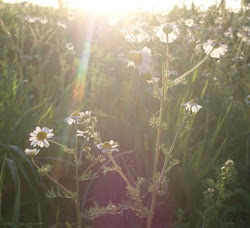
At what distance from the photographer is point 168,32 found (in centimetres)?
145

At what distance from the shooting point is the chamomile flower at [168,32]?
1443 millimetres

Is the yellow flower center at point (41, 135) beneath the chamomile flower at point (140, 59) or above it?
beneath

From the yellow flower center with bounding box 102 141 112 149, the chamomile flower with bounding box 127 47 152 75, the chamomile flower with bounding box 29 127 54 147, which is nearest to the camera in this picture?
the chamomile flower with bounding box 127 47 152 75

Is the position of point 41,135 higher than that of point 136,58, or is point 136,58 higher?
point 136,58

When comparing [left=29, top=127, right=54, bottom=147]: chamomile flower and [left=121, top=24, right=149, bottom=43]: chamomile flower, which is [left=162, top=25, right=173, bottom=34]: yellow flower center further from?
[left=29, top=127, right=54, bottom=147]: chamomile flower

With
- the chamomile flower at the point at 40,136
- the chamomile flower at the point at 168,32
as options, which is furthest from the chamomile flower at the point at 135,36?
the chamomile flower at the point at 40,136

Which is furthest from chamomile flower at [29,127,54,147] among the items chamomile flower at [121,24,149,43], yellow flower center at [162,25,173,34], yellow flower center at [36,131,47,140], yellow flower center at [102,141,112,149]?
yellow flower center at [162,25,173,34]

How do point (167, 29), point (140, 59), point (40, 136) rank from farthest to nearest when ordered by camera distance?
point (40, 136) → point (167, 29) → point (140, 59)

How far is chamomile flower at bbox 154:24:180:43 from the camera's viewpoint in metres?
1.44

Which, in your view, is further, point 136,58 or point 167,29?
point 167,29

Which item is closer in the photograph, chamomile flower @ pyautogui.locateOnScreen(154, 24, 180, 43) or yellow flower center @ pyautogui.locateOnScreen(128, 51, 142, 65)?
yellow flower center @ pyautogui.locateOnScreen(128, 51, 142, 65)

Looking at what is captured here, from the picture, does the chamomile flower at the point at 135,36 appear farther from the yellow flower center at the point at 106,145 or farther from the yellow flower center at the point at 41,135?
the yellow flower center at the point at 41,135

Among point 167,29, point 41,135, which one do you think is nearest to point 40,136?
point 41,135

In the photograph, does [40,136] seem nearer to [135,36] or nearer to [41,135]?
[41,135]
